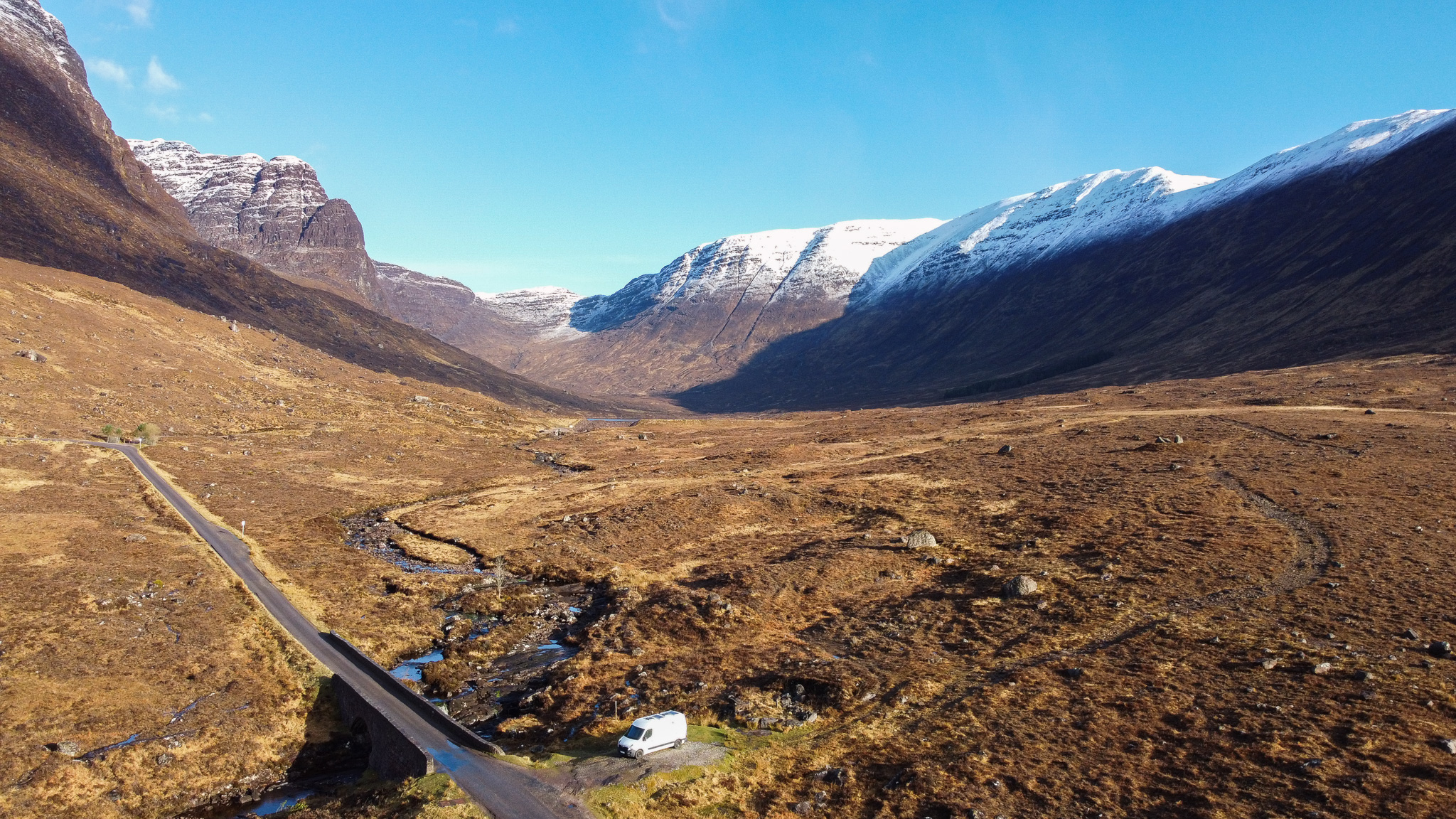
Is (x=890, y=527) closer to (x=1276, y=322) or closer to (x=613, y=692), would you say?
(x=613, y=692)

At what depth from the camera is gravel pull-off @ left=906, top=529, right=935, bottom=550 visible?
54.9 metres

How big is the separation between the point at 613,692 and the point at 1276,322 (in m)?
205

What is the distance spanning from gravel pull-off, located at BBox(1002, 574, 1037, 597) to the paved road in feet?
96.5

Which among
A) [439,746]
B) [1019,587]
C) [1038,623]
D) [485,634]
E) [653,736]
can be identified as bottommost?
[485,634]

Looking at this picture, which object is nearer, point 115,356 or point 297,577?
point 297,577

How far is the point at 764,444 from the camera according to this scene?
125938 mm

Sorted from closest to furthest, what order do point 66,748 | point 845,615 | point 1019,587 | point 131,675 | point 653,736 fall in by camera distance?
point 66,748, point 653,736, point 131,675, point 1019,587, point 845,615

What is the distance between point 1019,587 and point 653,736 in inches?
1012

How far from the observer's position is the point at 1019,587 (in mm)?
42781

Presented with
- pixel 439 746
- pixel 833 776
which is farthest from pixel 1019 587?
pixel 439 746

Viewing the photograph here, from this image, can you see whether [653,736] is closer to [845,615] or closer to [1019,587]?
[845,615]

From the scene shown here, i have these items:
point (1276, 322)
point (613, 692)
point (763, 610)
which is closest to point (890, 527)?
point (763, 610)

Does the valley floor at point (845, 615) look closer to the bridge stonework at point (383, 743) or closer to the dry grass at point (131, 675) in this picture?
the dry grass at point (131, 675)

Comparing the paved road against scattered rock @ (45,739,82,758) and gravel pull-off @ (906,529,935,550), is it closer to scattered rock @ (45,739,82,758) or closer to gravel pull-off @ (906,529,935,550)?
scattered rock @ (45,739,82,758)
